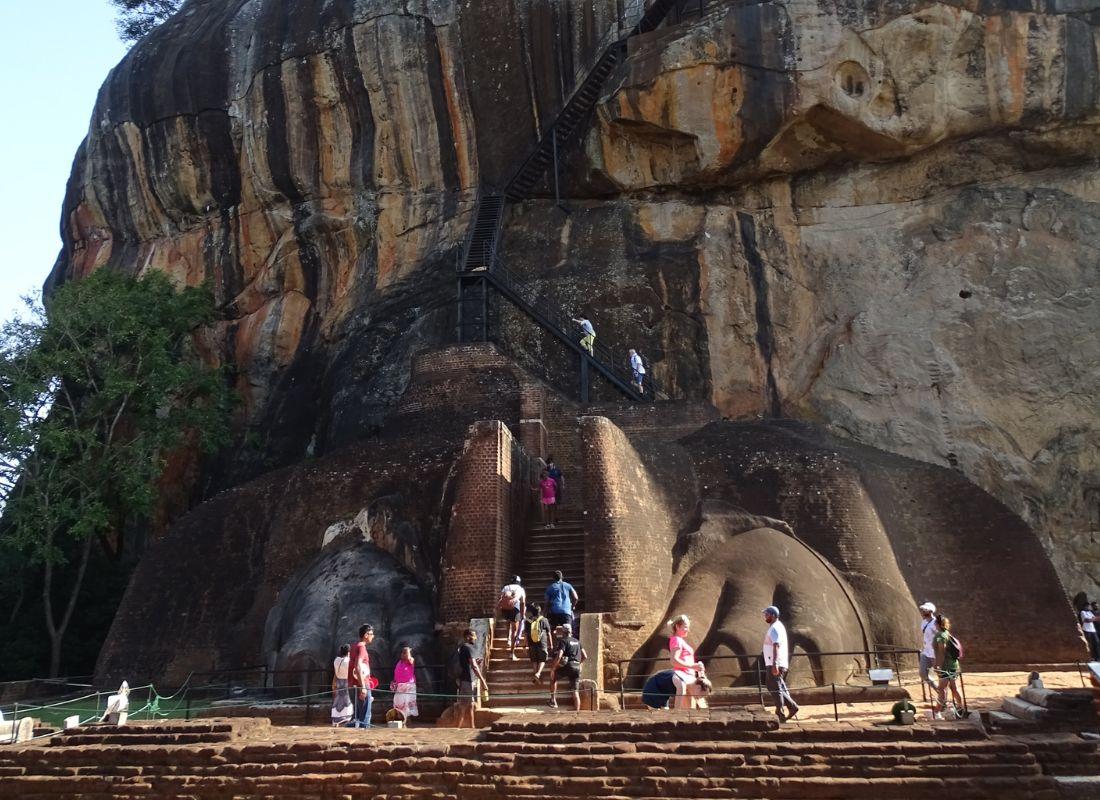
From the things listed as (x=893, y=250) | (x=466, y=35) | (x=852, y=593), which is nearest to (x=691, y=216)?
(x=893, y=250)

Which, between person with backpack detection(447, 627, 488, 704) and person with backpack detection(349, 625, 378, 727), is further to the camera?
person with backpack detection(447, 627, 488, 704)

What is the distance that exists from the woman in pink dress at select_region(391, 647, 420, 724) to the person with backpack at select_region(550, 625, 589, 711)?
59.3 inches

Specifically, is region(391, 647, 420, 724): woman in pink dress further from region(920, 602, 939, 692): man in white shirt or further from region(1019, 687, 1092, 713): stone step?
region(1019, 687, 1092, 713): stone step

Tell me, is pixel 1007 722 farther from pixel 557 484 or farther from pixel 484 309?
pixel 484 309

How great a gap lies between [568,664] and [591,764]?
3019 mm

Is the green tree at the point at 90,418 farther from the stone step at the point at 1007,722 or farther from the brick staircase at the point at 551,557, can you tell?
the stone step at the point at 1007,722

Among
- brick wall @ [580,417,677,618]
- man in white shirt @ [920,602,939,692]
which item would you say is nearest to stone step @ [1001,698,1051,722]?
man in white shirt @ [920,602,939,692]

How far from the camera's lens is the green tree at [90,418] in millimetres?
21797

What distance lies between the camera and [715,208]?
2477cm

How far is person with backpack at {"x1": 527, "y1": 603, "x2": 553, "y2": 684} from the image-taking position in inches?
467

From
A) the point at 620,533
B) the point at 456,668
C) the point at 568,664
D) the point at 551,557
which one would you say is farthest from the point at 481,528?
the point at 568,664

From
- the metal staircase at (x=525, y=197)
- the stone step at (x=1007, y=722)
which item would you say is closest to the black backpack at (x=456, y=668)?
the stone step at (x=1007, y=722)

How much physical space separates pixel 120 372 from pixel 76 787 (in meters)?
15.2

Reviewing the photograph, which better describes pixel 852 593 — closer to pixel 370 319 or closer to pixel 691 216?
pixel 691 216
